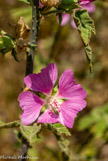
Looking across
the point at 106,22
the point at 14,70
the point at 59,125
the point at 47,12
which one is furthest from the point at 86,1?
the point at 106,22

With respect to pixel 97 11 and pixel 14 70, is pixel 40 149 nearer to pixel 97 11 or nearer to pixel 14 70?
pixel 14 70

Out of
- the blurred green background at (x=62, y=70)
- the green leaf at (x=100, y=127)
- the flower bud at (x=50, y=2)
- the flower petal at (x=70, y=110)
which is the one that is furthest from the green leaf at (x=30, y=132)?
the blurred green background at (x=62, y=70)

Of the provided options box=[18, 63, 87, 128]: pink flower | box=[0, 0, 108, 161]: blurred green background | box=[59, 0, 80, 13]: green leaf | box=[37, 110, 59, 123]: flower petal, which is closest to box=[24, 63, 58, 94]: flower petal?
box=[18, 63, 87, 128]: pink flower

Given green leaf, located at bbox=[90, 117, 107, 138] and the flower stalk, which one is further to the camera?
green leaf, located at bbox=[90, 117, 107, 138]

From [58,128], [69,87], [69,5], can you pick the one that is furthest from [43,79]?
[69,5]

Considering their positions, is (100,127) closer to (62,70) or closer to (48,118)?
(62,70)

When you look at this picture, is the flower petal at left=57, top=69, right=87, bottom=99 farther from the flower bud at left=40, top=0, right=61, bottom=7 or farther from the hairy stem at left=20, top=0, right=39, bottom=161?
the flower bud at left=40, top=0, right=61, bottom=7

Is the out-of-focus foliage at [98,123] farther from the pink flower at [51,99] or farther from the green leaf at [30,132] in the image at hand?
the green leaf at [30,132]
